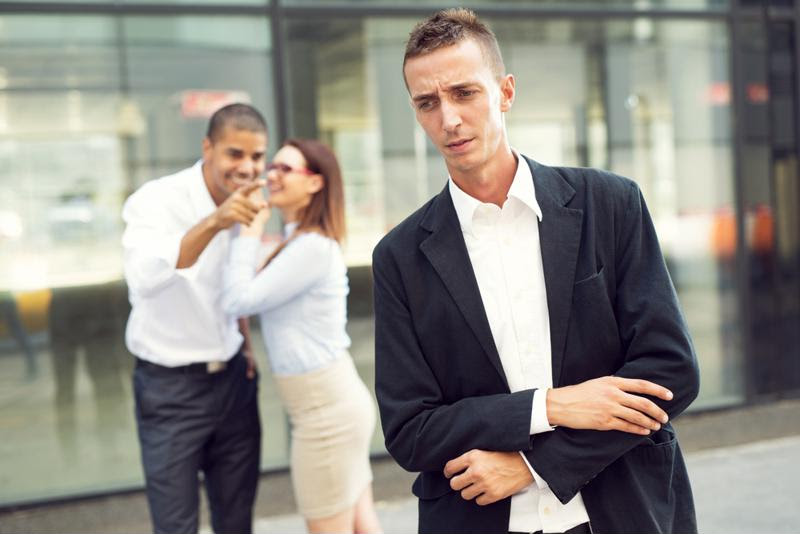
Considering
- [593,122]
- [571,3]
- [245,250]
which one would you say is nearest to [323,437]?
[245,250]

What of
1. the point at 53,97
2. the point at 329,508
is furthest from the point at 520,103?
the point at 329,508

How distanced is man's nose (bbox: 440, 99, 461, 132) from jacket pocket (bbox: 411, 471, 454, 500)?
73 cm

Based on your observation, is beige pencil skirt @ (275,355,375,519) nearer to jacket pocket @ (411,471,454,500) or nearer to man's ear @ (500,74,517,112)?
jacket pocket @ (411,471,454,500)

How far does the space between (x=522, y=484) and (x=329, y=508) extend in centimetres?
182

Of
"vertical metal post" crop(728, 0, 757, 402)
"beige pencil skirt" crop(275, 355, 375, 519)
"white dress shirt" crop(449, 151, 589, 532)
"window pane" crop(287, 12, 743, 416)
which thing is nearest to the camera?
"white dress shirt" crop(449, 151, 589, 532)

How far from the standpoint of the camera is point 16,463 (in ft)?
17.9

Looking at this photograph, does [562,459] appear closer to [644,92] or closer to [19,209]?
[19,209]

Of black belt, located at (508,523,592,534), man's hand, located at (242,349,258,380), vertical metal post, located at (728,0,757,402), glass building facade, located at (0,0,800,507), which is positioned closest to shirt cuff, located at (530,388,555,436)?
black belt, located at (508,523,592,534)

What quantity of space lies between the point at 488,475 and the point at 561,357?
0.91 ft

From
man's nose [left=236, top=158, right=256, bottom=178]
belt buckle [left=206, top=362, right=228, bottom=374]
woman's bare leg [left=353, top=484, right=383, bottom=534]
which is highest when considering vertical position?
man's nose [left=236, top=158, right=256, bottom=178]

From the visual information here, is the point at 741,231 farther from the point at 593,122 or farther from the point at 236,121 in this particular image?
the point at 236,121

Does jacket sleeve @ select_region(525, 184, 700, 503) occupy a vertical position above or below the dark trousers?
above

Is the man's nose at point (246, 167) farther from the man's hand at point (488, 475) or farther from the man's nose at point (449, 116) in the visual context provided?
the man's hand at point (488, 475)

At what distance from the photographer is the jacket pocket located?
80.3 inches
